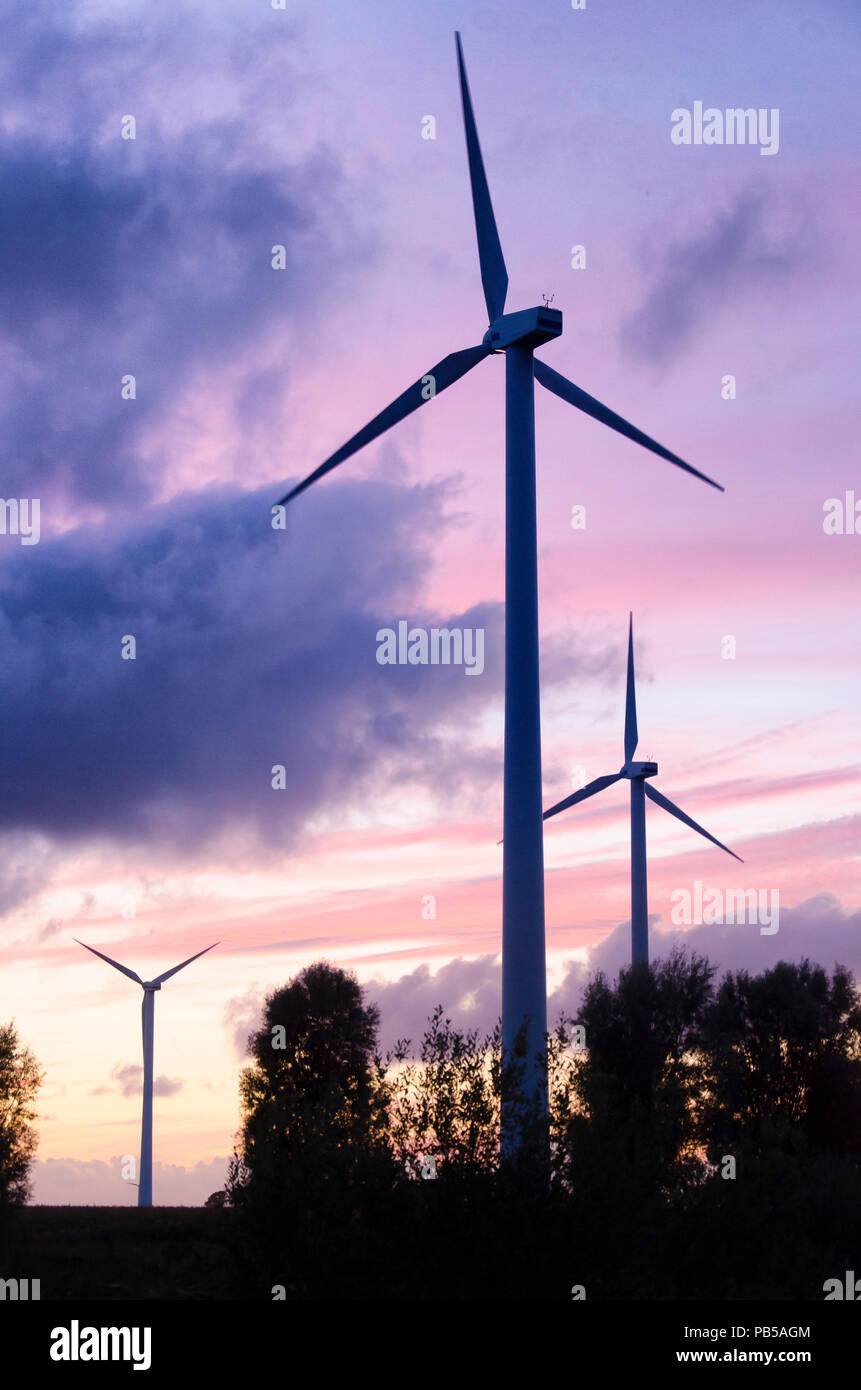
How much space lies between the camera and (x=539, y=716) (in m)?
47.7

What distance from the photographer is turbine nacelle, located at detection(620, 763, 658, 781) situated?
102 m

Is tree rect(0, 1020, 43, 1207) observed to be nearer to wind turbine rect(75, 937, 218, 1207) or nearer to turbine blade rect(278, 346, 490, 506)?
wind turbine rect(75, 937, 218, 1207)

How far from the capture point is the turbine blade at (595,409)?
5750cm

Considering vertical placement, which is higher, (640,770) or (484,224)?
(484,224)

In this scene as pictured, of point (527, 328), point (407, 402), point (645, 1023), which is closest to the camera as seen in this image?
point (527, 328)

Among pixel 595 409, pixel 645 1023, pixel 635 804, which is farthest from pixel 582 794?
pixel 595 409

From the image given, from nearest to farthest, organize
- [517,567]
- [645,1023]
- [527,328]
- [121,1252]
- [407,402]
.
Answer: [517,567], [527,328], [407,402], [121,1252], [645,1023]

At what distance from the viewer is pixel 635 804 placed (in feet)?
332

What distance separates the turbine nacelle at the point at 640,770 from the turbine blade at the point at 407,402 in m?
50.7

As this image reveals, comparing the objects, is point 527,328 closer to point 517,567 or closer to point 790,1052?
point 517,567

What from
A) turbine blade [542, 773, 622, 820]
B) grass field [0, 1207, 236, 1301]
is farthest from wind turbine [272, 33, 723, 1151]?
turbine blade [542, 773, 622, 820]

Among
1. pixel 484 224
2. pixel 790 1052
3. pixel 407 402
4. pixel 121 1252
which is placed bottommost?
pixel 121 1252

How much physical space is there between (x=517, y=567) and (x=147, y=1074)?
69857 millimetres
